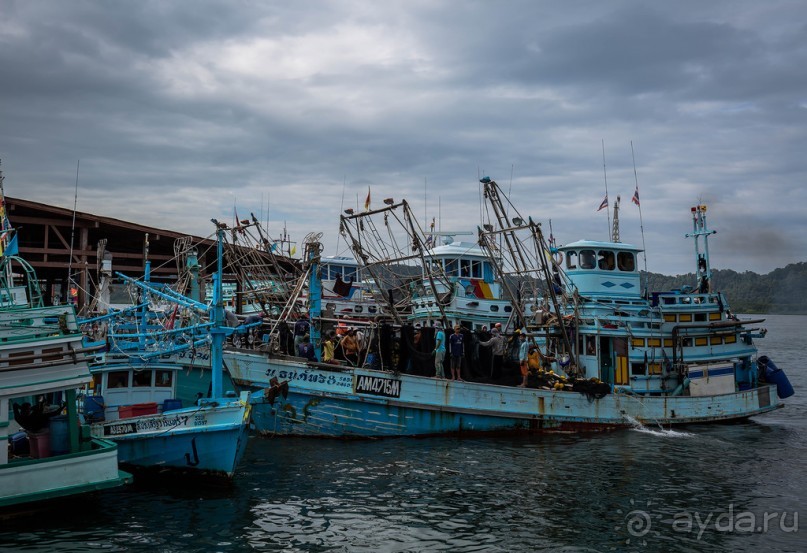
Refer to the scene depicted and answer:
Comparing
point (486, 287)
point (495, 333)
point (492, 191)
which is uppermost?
point (492, 191)

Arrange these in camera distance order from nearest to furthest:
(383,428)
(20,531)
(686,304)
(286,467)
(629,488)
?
1. (20,531)
2. (629,488)
3. (286,467)
4. (383,428)
5. (686,304)

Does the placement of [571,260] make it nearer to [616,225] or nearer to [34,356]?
[616,225]

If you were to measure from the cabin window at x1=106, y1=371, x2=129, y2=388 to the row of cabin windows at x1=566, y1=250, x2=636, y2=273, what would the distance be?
16.3 m

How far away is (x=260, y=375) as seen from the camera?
20812 mm

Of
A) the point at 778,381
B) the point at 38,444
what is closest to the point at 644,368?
the point at 778,381

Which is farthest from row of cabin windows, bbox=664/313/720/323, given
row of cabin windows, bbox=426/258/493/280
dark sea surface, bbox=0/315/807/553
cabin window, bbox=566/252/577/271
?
row of cabin windows, bbox=426/258/493/280

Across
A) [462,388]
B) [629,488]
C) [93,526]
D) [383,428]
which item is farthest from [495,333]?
[93,526]

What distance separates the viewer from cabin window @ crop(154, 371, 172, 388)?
1795 centimetres

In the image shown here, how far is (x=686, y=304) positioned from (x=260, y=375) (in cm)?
1536

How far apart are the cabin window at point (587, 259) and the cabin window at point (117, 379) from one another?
16.5 metres

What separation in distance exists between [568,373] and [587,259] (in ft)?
15.4

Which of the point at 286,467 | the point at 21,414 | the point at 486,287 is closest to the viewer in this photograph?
the point at 21,414

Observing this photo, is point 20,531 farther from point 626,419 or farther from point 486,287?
point 486,287

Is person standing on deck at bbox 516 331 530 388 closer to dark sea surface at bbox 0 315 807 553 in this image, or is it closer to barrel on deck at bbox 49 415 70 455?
dark sea surface at bbox 0 315 807 553
